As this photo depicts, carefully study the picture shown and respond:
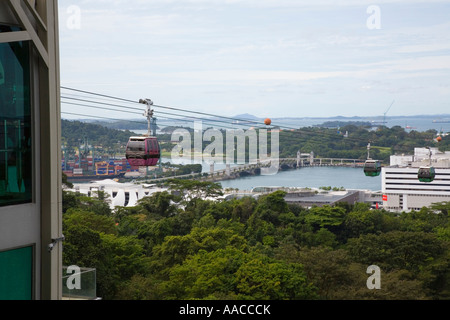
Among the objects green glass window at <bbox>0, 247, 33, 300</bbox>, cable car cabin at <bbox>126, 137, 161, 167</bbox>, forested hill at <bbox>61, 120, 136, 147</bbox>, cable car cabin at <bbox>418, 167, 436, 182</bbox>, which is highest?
forested hill at <bbox>61, 120, 136, 147</bbox>

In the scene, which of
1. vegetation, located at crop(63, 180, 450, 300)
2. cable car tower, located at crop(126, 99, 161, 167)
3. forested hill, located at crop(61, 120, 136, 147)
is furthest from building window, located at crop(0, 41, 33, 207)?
forested hill, located at crop(61, 120, 136, 147)

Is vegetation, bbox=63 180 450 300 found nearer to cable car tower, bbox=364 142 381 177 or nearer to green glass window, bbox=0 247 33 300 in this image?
cable car tower, bbox=364 142 381 177

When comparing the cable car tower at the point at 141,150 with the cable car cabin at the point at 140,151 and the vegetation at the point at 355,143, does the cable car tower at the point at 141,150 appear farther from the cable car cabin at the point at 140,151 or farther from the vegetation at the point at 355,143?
the vegetation at the point at 355,143

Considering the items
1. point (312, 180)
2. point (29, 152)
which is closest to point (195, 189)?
point (29, 152)

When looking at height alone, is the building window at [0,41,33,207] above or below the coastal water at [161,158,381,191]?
above

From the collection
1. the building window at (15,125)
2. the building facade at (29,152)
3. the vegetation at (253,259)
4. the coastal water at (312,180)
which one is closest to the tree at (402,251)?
the vegetation at (253,259)

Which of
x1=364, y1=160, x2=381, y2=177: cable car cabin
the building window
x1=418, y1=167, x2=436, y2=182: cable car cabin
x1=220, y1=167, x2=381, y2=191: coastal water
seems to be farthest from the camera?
x1=220, y1=167, x2=381, y2=191: coastal water

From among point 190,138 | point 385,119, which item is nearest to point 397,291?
point 190,138
